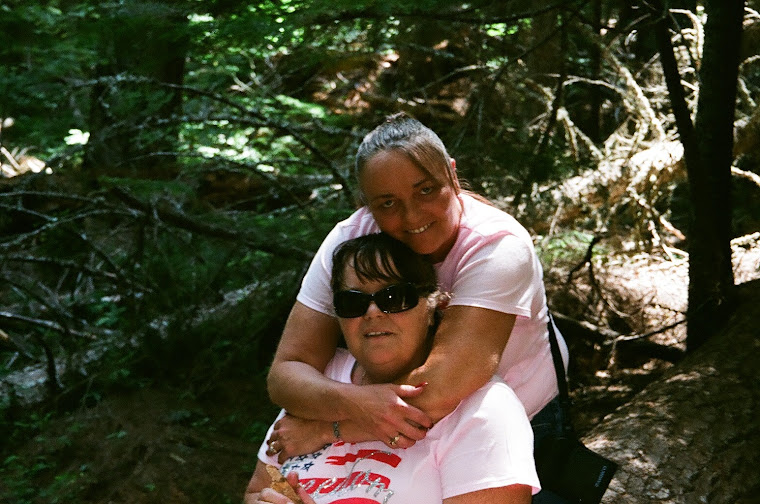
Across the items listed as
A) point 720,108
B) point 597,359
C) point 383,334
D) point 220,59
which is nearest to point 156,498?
point 383,334

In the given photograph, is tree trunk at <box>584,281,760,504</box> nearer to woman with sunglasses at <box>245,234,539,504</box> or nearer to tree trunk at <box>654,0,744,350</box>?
tree trunk at <box>654,0,744,350</box>

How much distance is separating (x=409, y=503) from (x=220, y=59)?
7.71 metres

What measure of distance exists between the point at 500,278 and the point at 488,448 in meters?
0.51

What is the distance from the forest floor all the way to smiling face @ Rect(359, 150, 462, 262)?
210cm

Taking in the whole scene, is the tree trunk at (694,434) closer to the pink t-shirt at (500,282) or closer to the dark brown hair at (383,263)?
the pink t-shirt at (500,282)

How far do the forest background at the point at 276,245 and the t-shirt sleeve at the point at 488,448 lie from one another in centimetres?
78

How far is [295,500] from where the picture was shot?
2137 mm

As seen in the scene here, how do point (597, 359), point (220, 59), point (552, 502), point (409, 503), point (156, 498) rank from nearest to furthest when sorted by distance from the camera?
point (409, 503)
point (552, 502)
point (156, 498)
point (597, 359)
point (220, 59)

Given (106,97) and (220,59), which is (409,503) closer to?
(106,97)

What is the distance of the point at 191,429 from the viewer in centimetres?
466

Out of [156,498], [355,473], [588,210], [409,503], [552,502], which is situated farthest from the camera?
[588,210]

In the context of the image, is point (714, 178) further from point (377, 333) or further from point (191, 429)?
point (191, 429)

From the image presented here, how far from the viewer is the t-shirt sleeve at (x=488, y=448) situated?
6.04 ft

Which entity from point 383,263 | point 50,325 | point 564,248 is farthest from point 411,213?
point 50,325
